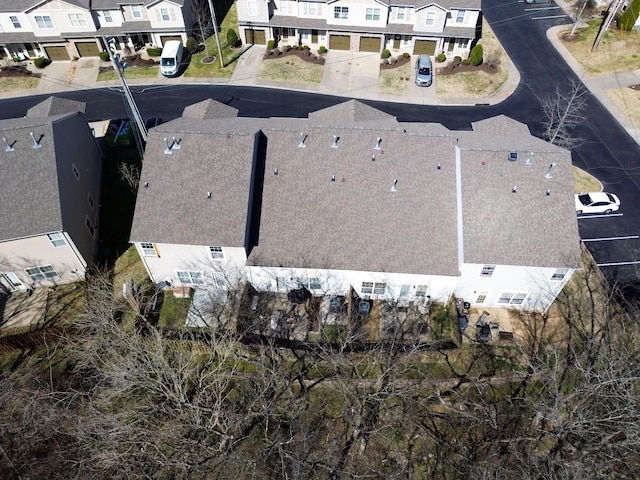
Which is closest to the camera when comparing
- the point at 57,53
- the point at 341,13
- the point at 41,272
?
the point at 41,272

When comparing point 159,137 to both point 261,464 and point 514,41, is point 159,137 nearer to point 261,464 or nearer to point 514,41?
point 261,464

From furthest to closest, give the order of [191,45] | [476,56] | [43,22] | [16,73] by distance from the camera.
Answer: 1. [191,45]
2. [16,73]
3. [43,22]
4. [476,56]

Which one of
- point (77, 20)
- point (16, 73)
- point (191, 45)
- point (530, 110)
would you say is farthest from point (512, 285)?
point (16, 73)

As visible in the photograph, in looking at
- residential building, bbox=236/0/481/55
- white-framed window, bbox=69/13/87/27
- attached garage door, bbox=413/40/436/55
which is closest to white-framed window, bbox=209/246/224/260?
residential building, bbox=236/0/481/55

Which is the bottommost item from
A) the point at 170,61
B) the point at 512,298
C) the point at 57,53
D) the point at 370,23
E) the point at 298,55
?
the point at 512,298

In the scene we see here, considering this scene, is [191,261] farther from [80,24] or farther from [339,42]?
[80,24]

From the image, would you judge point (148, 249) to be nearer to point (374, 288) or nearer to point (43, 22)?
point (374, 288)

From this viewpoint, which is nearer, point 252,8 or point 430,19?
point 430,19

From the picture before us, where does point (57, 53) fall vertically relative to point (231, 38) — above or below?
below
